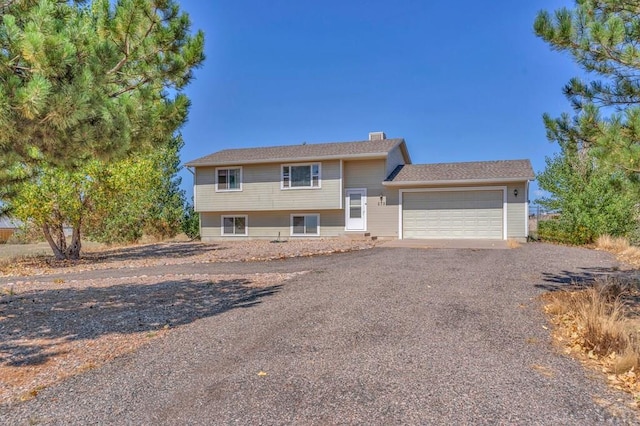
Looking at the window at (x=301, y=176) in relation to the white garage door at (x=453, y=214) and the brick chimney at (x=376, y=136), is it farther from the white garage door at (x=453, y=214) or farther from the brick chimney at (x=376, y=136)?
the brick chimney at (x=376, y=136)

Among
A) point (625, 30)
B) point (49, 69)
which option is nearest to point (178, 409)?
point (49, 69)

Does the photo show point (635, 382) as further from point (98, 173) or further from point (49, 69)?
point (98, 173)

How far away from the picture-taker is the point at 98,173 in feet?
44.8

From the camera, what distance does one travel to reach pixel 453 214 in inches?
683

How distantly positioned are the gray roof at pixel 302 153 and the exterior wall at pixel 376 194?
704mm

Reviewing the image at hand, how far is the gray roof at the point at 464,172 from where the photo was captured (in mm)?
16459

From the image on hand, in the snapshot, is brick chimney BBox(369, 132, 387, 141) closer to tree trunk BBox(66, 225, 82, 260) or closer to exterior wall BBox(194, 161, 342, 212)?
exterior wall BBox(194, 161, 342, 212)

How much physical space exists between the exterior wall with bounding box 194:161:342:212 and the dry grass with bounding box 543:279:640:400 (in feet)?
42.2

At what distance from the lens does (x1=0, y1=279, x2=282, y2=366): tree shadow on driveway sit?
4.77m

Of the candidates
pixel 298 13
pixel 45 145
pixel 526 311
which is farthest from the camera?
pixel 298 13

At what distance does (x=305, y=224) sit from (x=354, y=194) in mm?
2820

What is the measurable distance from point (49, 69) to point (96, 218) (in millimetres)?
12638

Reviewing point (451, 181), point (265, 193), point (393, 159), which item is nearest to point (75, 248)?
point (265, 193)

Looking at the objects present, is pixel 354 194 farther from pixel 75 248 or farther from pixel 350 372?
pixel 350 372
